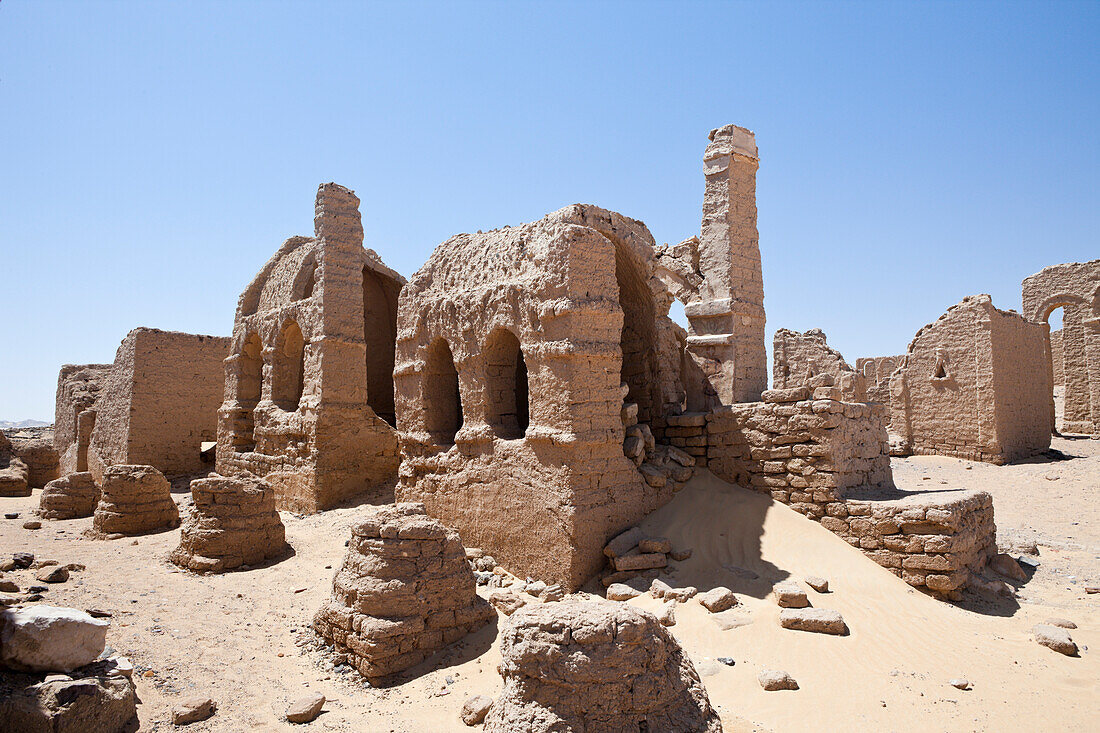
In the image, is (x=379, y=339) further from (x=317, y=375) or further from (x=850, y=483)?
(x=850, y=483)

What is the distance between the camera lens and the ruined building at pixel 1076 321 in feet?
52.6

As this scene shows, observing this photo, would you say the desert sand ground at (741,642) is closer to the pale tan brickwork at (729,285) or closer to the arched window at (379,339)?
the pale tan brickwork at (729,285)

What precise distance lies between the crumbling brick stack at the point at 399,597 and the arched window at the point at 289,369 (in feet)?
22.9

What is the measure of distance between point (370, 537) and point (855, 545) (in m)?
4.77

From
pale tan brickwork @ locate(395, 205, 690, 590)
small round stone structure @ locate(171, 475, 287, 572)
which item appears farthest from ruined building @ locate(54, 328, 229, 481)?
pale tan brickwork @ locate(395, 205, 690, 590)

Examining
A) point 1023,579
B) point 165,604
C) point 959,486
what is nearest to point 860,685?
point 1023,579

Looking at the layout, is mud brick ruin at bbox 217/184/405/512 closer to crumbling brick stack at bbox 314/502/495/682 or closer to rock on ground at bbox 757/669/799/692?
crumbling brick stack at bbox 314/502/495/682

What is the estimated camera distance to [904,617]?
5.36 m

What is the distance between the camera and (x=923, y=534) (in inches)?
233

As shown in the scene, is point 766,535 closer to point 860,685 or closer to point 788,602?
point 788,602

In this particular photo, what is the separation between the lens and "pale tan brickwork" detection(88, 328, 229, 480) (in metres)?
13.3

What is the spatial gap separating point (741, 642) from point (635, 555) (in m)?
1.49

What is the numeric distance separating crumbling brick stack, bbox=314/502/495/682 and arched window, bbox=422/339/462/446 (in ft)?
9.03

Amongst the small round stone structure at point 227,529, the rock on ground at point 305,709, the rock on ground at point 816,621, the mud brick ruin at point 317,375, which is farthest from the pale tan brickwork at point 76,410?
the rock on ground at point 816,621
